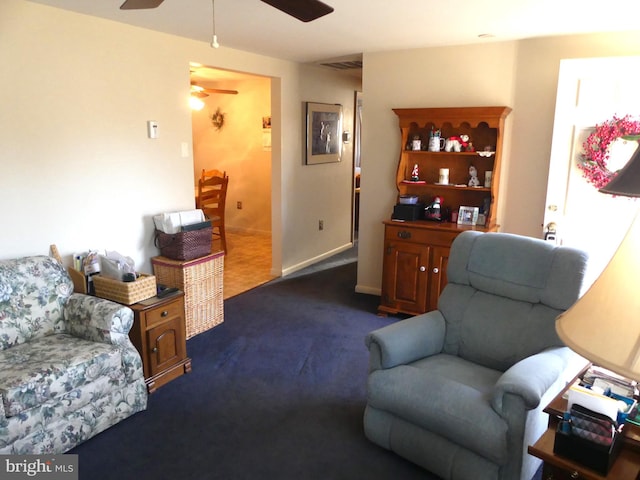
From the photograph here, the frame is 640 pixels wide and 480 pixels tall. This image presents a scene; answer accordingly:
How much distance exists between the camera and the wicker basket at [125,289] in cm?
294

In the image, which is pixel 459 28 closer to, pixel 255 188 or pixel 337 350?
pixel 337 350

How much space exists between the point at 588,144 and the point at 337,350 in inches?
88.6

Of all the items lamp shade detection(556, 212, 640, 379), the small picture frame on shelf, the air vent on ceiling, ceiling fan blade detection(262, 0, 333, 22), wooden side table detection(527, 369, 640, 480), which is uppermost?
the air vent on ceiling

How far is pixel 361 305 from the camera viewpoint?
4.45 m

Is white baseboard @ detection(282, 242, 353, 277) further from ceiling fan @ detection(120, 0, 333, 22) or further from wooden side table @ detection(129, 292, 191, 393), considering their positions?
ceiling fan @ detection(120, 0, 333, 22)

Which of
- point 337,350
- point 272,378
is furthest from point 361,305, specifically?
point 272,378

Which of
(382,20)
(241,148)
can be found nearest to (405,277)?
(382,20)

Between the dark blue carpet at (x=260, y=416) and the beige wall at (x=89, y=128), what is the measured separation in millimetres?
1136

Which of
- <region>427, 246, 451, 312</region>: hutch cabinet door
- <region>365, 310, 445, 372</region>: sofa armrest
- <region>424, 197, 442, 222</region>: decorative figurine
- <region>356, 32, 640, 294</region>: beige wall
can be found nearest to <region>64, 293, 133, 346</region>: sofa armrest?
<region>365, 310, 445, 372</region>: sofa armrest

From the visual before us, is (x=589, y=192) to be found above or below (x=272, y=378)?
above

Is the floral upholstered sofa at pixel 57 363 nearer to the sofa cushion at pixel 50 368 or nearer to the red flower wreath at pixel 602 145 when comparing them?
the sofa cushion at pixel 50 368

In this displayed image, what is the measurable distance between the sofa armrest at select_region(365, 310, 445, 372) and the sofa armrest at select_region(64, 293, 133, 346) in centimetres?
133

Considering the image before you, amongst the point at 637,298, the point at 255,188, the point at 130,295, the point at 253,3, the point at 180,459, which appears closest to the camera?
the point at 637,298

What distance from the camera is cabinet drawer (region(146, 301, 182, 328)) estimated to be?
9.59 feet
